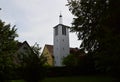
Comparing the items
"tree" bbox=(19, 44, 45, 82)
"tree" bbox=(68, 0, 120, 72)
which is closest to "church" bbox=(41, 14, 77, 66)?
"tree" bbox=(68, 0, 120, 72)

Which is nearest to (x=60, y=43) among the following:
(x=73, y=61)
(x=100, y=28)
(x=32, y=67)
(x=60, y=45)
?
(x=60, y=45)

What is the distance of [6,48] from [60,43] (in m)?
59.0

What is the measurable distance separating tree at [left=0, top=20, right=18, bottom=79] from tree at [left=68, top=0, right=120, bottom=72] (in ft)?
24.3

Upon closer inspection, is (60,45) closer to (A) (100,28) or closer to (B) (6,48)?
(A) (100,28)

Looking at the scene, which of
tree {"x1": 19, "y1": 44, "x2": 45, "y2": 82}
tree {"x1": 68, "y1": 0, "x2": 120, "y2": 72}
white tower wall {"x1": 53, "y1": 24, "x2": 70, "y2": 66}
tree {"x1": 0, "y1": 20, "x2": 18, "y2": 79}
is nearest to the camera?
tree {"x1": 68, "y1": 0, "x2": 120, "y2": 72}

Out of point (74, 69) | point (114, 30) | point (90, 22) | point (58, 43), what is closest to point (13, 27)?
point (114, 30)

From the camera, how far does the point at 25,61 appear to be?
24.0 meters

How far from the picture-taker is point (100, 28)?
2741 cm

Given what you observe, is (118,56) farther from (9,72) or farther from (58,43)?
(58,43)

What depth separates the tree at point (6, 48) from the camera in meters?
22.5

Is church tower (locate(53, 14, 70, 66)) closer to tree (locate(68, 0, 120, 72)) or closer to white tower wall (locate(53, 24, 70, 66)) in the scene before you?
white tower wall (locate(53, 24, 70, 66))

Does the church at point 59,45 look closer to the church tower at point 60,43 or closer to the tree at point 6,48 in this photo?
the church tower at point 60,43

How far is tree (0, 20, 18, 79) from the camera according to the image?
22469mm

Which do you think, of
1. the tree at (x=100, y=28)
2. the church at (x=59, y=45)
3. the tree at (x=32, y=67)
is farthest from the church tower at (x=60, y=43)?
the tree at (x=32, y=67)
